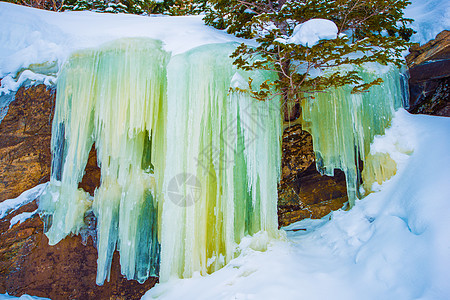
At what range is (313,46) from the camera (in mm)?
3197

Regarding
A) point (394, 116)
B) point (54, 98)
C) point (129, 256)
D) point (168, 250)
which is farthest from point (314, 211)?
point (54, 98)

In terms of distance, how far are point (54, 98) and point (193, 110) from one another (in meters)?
2.51

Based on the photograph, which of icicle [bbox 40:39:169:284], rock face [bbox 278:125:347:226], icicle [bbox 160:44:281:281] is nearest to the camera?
icicle [bbox 160:44:281:281]

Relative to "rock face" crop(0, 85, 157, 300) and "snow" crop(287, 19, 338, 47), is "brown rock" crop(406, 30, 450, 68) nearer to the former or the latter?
"snow" crop(287, 19, 338, 47)

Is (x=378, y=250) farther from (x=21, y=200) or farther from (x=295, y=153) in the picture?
(x=21, y=200)

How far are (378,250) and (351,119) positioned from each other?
2.18 metres

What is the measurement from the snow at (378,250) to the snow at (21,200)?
282cm

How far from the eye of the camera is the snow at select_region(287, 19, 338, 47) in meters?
3.01

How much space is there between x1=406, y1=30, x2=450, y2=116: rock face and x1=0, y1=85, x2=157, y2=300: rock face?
584 cm

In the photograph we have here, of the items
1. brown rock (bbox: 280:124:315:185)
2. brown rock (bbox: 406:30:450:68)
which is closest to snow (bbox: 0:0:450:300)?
brown rock (bbox: 406:30:450:68)

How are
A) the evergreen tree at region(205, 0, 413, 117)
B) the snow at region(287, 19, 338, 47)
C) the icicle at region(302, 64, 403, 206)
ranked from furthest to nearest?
the icicle at region(302, 64, 403, 206)
the evergreen tree at region(205, 0, 413, 117)
the snow at region(287, 19, 338, 47)

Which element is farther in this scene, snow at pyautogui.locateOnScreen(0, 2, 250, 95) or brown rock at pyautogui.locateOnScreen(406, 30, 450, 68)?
brown rock at pyautogui.locateOnScreen(406, 30, 450, 68)

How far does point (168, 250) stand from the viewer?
3729 mm

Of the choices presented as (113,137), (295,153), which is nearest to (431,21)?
(295,153)
